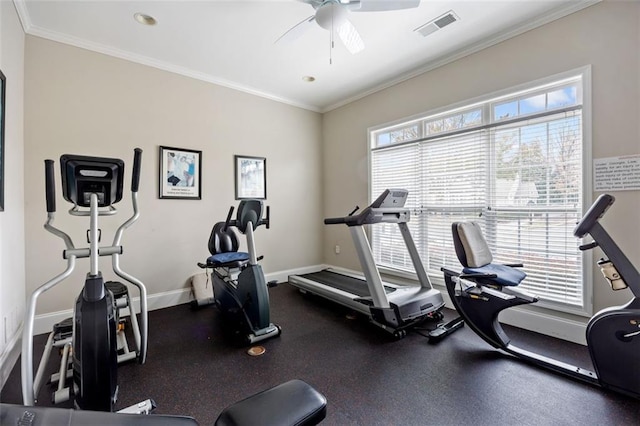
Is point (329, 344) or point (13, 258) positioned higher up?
point (13, 258)

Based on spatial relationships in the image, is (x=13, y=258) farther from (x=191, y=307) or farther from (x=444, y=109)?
(x=444, y=109)

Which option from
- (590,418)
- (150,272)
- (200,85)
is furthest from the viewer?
(200,85)

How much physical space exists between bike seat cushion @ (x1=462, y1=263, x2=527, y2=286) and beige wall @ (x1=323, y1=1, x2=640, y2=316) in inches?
27.4

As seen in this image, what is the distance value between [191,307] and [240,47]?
9.99ft

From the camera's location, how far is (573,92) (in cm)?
252

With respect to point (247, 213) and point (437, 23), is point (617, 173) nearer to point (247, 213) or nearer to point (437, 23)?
point (437, 23)

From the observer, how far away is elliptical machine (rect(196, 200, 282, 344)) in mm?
2578

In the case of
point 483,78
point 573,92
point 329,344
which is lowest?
point 329,344

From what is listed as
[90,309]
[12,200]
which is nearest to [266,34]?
[12,200]

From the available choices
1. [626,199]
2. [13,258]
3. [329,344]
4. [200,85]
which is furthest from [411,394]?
[200,85]

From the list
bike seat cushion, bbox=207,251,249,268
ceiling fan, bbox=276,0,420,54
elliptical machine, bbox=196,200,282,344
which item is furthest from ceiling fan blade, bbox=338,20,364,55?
bike seat cushion, bbox=207,251,249,268

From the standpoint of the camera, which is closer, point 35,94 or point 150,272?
point 35,94

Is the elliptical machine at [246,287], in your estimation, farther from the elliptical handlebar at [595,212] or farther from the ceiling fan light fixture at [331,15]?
the elliptical handlebar at [595,212]

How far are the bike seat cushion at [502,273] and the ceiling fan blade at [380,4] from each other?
2.12m
